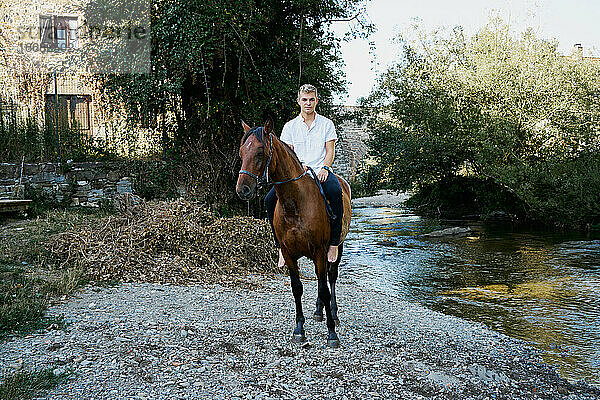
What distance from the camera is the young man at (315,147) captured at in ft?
18.6

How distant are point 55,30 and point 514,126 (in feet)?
49.4

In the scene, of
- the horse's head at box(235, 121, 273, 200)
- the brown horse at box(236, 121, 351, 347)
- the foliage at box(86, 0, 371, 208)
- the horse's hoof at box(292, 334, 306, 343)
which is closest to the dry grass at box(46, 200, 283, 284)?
the foliage at box(86, 0, 371, 208)

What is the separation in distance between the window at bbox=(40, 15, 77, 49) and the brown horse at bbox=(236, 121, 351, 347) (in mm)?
12713

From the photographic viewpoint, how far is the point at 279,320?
6625 millimetres

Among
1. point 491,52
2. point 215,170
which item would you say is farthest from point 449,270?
point 491,52

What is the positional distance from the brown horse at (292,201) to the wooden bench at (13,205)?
9.17m

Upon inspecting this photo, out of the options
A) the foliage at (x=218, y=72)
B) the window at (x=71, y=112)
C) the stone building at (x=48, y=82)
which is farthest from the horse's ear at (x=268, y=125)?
the window at (x=71, y=112)

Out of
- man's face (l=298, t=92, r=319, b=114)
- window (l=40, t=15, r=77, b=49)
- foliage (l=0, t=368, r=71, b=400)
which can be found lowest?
foliage (l=0, t=368, r=71, b=400)

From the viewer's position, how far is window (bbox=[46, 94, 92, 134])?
1424cm

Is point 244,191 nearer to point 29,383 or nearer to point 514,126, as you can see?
point 29,383

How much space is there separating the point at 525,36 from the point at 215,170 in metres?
13.1

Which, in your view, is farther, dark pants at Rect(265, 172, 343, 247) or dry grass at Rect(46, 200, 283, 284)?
dry grass at Rect(46, 200, 283, 284)

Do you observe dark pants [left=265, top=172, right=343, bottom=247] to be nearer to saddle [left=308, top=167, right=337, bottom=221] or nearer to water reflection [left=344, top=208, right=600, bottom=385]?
saddle [left=308, top=167, right=337, bottom=221]

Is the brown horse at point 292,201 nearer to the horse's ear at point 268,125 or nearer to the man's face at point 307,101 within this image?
the horse's ear at point 268,125
